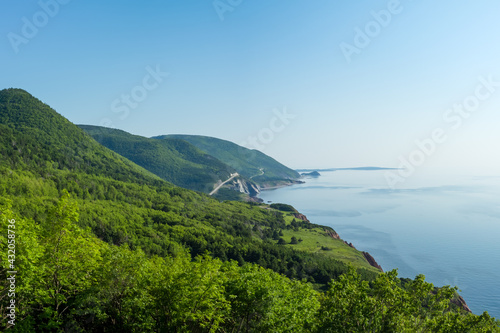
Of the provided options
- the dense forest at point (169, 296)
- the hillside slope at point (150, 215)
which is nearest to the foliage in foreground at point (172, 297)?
the dense forest at point (169, 296)

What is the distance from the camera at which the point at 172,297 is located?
19.5m

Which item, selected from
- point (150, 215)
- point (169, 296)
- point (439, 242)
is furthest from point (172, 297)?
point (439, 242)

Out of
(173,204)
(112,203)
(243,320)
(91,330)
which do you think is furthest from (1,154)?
(243,320)

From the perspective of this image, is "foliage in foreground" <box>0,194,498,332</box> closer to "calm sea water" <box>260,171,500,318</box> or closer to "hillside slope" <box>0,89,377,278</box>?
"hillside slope" <box>0,89,377,278</box>

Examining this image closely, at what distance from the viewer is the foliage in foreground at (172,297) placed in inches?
719

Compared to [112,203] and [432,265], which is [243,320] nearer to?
[432,265]

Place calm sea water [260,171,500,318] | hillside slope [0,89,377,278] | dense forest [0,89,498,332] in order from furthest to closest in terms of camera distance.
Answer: hillside slope [0,89,377,278] → calm sea water [260,171,500,318] → dense forest [0,89,498,332]

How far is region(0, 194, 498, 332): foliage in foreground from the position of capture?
1825 centimetres

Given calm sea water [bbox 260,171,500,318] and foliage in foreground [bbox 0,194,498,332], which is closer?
foliage in foreground [bbox 0,194,498,332]

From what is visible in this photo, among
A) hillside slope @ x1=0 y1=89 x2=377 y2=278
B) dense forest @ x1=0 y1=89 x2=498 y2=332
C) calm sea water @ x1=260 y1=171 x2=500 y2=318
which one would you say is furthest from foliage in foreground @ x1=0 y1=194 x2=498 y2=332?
calm sea water @ x1=260 y1=171 x2=500 y2=318

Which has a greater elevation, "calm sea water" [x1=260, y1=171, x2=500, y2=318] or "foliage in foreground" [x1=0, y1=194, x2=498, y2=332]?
"calm sea water" [x1=260, y1=171, x2=500, y2=318]

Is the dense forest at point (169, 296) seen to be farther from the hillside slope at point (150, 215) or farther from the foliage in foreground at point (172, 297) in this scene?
the hillside slope at point (150, 215)

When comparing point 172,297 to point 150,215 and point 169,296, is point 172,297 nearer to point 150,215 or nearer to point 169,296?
point 169,296

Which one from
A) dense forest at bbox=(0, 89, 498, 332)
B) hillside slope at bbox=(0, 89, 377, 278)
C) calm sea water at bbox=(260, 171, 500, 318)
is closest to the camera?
dense forest at bbox=(0, 89, 498, 332)
